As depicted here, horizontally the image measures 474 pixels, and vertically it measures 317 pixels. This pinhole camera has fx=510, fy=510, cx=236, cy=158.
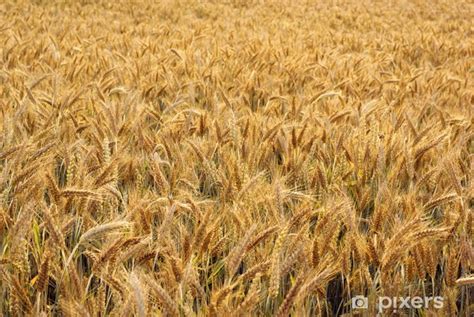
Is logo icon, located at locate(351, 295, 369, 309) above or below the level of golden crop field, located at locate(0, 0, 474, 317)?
below

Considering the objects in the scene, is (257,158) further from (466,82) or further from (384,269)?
(466,82)

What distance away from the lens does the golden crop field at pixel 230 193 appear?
107 centimetres

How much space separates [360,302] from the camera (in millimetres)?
1145

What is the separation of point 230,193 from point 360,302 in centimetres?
53

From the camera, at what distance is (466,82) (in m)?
3.45

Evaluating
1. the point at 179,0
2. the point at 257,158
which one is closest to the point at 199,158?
the point at 257,158

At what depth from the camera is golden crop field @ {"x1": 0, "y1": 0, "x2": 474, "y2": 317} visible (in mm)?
1066

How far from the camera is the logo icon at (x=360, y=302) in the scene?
1.13m

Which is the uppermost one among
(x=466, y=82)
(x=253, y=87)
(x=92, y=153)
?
(x=92, y=153)

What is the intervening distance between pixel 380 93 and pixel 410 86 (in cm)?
29

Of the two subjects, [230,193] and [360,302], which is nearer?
[360,302]

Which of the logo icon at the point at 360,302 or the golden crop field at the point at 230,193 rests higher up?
the golden crop field at the point at 230,193

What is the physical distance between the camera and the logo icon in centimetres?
113

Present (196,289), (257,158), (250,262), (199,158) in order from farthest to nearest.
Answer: (257,158) < (199,158) < (250,262) < (196,289)
